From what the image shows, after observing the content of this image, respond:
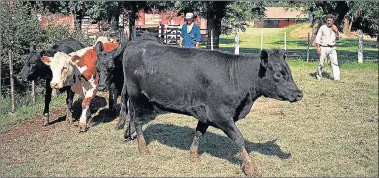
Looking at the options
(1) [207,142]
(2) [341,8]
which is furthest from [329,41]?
(2) [341,8]

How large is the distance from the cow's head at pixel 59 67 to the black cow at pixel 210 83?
7.93ft

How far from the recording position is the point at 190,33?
10055 mm

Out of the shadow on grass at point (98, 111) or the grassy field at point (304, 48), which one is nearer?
the shadow on grass at point (98, 111)

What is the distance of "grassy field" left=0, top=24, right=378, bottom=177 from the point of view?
20.7 ft

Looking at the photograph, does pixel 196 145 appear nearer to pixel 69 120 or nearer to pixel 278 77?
pixel 278 77

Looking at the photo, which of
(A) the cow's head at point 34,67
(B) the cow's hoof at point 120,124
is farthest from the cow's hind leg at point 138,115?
(A) the cow's head at point 34,67

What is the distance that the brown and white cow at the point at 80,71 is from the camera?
361 inches

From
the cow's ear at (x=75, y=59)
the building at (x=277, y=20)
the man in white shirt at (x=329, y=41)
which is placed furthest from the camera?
the building at (x=277, y=20)

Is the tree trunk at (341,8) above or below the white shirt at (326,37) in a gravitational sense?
above

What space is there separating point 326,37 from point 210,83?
25.7 ft

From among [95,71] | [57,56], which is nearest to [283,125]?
[95,71]

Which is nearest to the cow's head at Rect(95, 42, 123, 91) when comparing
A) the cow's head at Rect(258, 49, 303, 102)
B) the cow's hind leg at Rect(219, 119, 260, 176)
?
the cow's hind leg at Rect(219, 119, 260, 176)

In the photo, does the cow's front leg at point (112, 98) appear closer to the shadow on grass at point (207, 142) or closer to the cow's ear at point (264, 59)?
the shadow on grass at point (207, 142)

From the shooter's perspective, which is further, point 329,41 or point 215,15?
point 215,15
